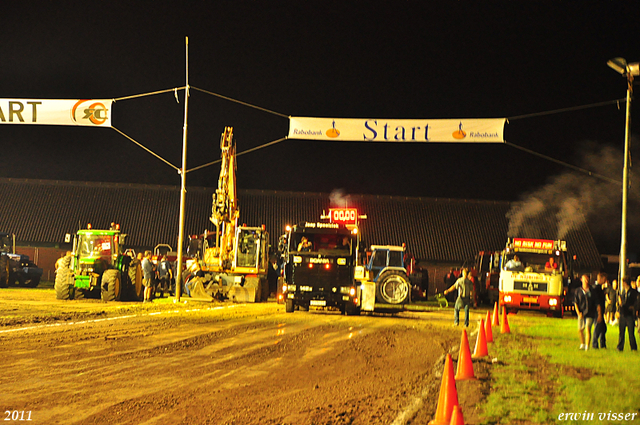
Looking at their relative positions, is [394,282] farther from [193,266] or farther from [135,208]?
[135,208]

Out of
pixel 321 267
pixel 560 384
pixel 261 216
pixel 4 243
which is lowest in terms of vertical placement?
pixel 560 384

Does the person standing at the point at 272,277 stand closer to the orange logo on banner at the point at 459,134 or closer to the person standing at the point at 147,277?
the person standing at the point at 147,277

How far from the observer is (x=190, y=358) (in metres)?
12.3

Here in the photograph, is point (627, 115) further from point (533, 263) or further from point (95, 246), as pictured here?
point (95, 246)

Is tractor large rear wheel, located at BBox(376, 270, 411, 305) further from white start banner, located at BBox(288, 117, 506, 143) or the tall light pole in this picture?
the tall light pole

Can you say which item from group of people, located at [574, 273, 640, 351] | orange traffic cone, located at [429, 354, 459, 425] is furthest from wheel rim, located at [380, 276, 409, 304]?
orange traffic cone, located at [429, 354, 459, 425]

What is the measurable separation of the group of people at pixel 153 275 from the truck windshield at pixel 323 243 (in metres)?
7.31

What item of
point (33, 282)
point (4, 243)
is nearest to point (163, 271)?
point (4, 243)

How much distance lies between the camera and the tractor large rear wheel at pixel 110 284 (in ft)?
88.5

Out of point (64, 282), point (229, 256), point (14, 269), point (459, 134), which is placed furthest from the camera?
point (14, 269)

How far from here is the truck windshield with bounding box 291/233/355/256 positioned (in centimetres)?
2378

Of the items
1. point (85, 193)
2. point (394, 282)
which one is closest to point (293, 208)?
point (85, 193)

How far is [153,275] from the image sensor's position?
96.2 ft

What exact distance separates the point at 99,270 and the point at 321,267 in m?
9.98
